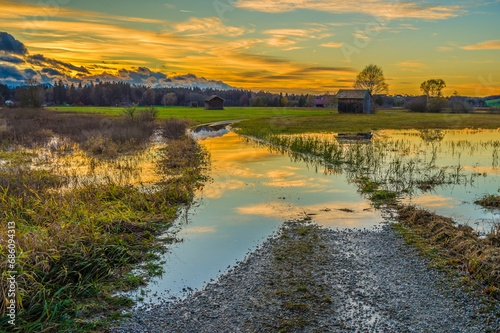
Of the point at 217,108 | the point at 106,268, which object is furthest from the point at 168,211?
the point at 217,108

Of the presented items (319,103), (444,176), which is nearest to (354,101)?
(319,103)

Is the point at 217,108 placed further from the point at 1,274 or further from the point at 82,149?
the point at 1,274

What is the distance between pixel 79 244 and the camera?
831cm

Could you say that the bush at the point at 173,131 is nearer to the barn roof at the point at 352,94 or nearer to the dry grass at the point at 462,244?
the dry grass at the point at 462,244

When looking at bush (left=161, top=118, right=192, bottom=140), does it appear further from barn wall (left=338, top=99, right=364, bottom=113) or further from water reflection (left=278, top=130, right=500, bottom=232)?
barn wall (left=338, top=99, right=364, bottom=113)

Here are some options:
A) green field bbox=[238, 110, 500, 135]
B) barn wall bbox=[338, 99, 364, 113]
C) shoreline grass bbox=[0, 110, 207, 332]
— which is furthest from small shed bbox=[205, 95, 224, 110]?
shoreline grass bbox=[0, 110, 207, 332]

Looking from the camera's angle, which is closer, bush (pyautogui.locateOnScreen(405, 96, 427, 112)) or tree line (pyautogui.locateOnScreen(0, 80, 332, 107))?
bush (pyautogui.locateOnScreen(405, 96, 427, 112))

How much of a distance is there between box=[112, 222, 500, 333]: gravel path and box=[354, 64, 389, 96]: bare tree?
313 ft

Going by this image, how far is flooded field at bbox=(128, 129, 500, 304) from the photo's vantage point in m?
8.85

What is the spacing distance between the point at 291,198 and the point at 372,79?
92288 millimetres

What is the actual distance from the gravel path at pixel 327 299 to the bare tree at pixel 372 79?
9537 centimetres

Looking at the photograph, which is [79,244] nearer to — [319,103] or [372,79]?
[372,79]

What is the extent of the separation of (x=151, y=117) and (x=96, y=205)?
39.1 m

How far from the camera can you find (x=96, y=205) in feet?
39.3
